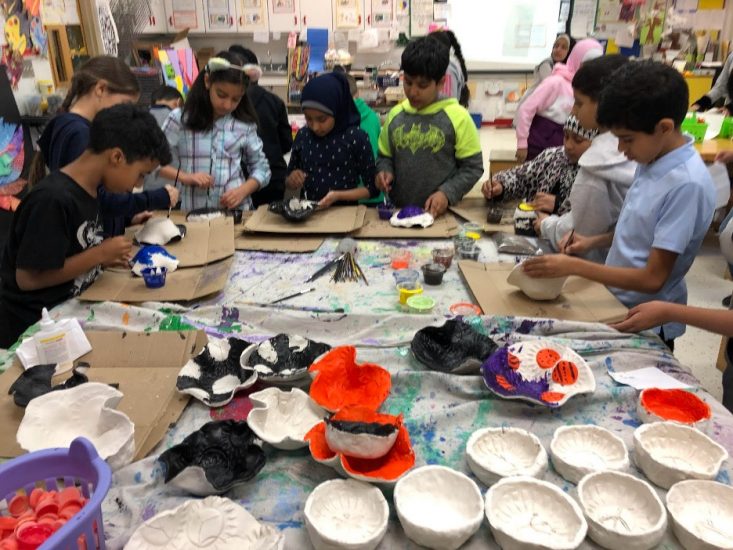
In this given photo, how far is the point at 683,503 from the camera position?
0.98 m

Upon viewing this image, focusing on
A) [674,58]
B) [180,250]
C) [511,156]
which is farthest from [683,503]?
[674,58]

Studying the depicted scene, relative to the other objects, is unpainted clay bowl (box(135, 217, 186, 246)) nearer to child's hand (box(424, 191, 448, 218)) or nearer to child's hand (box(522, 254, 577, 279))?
child's hand (box(424, 191, 448, 218))

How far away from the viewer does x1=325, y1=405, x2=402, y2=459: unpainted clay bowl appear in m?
1.02

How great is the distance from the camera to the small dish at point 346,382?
126 cm

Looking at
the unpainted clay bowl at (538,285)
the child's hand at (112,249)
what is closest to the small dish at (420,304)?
the unpainted clay bowl at (538,285)

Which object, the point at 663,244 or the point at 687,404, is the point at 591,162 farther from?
the point at 687,404

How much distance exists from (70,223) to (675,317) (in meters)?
1.77

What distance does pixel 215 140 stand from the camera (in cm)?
253

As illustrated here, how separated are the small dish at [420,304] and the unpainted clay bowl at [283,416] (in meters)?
0.51

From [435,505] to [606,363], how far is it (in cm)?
66

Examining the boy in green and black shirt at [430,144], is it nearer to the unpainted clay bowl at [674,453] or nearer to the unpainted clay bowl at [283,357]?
the unpainted clay bowl at [283,357]

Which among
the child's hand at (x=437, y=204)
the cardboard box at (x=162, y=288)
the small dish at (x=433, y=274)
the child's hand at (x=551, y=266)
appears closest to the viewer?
the child's hand at (x=551, y=266)

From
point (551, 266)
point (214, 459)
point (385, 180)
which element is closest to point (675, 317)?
point (551, 266)

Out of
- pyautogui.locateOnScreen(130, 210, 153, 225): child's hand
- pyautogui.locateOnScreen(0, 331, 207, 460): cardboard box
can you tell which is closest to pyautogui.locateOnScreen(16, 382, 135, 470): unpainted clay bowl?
pyautogui.locateOnScreen(0, 331, 207, 460): cardboard box
